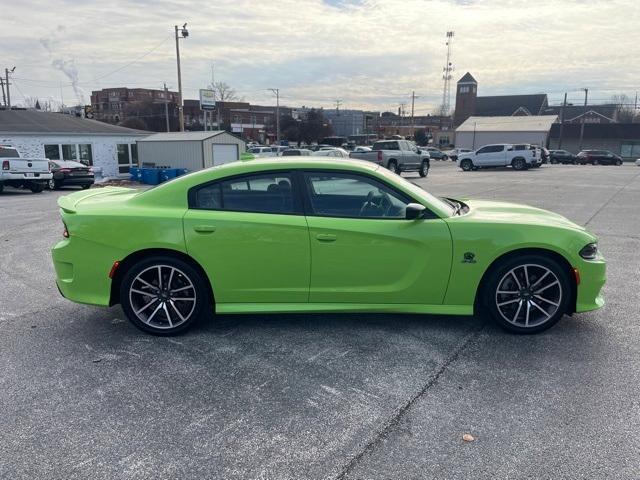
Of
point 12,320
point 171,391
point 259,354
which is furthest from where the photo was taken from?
point 12,320

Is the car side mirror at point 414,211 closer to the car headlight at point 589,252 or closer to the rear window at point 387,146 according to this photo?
the car headlight at point 589,252

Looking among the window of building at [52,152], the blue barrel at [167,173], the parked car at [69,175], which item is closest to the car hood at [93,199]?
the parked car at [69,175]

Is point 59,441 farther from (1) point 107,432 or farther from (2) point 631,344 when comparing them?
(2) point 631,344

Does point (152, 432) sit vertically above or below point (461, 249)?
below

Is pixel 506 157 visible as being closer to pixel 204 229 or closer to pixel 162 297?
pixel 204 229

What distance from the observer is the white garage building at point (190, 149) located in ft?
84.2

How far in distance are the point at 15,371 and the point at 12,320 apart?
1.25 meters

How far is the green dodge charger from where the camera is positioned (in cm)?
394

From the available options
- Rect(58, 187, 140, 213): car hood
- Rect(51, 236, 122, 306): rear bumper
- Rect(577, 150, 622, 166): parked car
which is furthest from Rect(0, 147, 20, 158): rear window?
Rect(577, 150, 622, 166): parked car

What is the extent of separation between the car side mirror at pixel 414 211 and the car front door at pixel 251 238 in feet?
2.82

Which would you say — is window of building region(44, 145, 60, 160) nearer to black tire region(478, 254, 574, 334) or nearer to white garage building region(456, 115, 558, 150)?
black tire region(478, 254, 574, 334)

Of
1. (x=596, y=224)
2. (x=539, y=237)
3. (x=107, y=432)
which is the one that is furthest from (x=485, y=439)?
(x=596, y=224)

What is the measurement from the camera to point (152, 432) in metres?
2.79

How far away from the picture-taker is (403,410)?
9.83 feet
